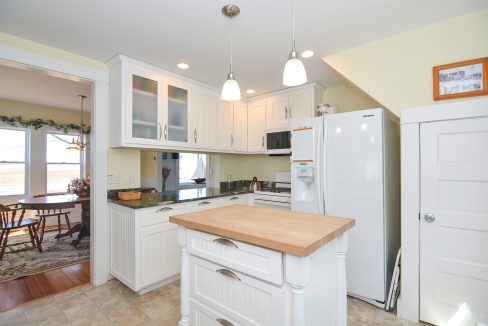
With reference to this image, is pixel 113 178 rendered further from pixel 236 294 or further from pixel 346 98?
pixel 346 98

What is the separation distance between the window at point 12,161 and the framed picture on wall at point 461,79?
646cm

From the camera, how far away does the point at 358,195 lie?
7.32ft

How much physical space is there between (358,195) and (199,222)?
1.53 metres

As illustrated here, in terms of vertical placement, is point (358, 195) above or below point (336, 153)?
below

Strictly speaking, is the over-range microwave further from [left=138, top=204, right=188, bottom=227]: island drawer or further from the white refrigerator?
[left=138, top=204, right=188, bottom=227]: island drawer

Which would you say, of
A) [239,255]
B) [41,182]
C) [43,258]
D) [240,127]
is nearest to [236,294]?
[239,255]

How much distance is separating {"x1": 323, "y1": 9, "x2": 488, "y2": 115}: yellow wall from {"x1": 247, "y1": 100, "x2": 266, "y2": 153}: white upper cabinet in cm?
146

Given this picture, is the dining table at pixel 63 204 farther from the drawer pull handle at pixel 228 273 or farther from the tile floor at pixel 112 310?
the drawer pull handle at pixel 228 273

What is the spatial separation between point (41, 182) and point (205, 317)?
5.15m

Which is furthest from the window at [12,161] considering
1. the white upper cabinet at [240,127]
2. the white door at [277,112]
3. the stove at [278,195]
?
the white door at [277,112]

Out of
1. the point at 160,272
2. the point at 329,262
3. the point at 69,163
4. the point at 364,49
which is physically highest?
the point at 364,49

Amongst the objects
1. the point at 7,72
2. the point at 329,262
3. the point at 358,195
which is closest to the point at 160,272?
the point at 329,262

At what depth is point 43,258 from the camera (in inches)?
131

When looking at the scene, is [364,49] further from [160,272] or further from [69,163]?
[69,163]
